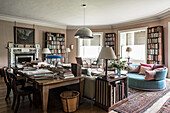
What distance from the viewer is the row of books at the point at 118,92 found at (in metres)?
2.56

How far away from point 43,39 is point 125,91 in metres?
6.06

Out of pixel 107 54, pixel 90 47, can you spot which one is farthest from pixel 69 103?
pixel 90 47

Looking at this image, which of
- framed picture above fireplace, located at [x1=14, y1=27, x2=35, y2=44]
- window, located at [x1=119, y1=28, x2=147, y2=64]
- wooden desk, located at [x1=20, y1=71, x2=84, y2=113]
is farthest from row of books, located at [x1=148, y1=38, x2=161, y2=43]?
framed picture above fireplace, located at [x1=14, y1=27, x2=35, y2=44]

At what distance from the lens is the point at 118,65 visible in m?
3.13

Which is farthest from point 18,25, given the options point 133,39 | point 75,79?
point 133,39

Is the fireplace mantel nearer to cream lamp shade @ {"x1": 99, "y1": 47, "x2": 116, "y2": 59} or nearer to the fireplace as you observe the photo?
the fireplace

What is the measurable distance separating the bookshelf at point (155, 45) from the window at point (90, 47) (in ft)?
11.1

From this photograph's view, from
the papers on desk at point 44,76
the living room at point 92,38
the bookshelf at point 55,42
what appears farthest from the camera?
the bookshelf at point 55,42

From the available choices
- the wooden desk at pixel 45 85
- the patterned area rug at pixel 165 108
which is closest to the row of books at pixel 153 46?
the patterned area rug at pixel 165 108

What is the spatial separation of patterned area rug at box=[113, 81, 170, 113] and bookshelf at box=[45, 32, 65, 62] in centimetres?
568

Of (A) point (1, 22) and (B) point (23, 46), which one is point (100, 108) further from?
(A) point (1, 22)

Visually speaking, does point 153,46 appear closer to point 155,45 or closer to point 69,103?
point 155,45

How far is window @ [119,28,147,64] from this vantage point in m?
7.14

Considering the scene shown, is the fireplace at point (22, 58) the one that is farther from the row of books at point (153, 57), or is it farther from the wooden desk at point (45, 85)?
the row of books at point (153, 57)
